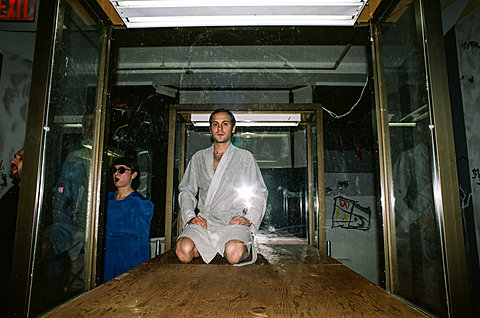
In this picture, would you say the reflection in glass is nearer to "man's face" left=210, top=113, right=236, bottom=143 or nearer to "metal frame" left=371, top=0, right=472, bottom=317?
"man's face" left=210, top=113, right=236, bottom=143

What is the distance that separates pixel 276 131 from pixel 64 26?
1624 mm

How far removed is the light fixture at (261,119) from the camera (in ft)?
7.22

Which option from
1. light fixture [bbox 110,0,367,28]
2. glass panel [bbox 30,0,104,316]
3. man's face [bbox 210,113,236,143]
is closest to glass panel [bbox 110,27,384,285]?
man's face [bbox 210,113,236,143]

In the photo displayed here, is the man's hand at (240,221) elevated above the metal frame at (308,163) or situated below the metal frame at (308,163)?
below

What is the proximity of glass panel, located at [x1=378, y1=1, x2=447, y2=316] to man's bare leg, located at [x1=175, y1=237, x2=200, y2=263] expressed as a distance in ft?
3.30

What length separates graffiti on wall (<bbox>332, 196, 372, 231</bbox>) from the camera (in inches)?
120

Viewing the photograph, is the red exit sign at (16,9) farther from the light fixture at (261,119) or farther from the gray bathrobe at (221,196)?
the gray bathrobe at (221,196)

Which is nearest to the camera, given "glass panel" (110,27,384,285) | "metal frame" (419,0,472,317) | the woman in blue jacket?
"metal frame" (419,0,472,317)

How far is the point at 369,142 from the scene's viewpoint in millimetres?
2926

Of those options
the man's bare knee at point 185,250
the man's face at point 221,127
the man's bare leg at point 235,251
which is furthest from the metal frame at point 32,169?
the man's face at point 221,127

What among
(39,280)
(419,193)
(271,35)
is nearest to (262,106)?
(271,35)

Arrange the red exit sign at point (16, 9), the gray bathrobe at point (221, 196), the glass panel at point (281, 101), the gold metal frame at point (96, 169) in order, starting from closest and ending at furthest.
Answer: the gold metal frame at point (96, 169)
the gray bathrobe at point (221, 196)
the red exit sign at point (16, 9)
the glass panel at point (281, 101)

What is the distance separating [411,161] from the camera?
1.15m

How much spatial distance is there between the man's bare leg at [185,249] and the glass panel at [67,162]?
18.6 inches
